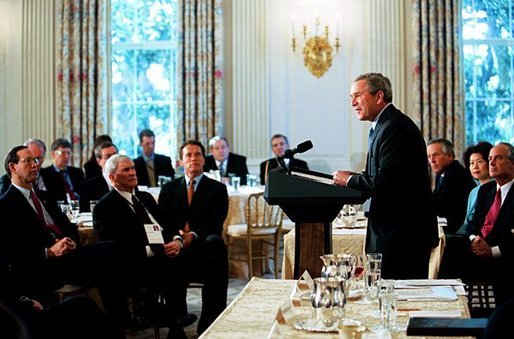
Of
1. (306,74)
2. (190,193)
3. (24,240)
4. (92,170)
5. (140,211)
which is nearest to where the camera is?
(24,240)

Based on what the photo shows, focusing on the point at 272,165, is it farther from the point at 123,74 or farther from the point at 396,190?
the point at 396,190

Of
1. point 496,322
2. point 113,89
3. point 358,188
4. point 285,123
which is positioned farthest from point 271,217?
point 496,322

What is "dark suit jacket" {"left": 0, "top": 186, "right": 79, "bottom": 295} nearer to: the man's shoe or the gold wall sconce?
the man's shoe

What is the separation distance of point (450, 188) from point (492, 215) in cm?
97

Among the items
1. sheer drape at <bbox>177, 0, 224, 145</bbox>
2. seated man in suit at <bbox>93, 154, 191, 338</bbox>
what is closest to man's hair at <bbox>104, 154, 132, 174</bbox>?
seated man in suit at <bbox>93, 154, 191, 338</bbox>

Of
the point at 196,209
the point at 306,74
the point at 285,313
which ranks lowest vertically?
the point at 285,313

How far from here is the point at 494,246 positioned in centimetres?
549

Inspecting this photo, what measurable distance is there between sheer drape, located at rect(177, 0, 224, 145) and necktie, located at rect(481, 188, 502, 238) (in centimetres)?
470

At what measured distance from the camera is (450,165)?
666 cm

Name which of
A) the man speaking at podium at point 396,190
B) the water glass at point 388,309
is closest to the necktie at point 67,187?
the man speaking at podium at point 396,190

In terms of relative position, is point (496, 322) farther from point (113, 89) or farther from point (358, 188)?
point (113, 89)

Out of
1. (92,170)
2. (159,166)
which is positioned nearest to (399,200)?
(92,170)

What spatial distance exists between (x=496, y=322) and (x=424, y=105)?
806 centimetres

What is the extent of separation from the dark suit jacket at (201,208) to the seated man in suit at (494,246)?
1572 millimetres
